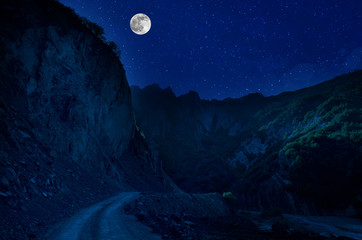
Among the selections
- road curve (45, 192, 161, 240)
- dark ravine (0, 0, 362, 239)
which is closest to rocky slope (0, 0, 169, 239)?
dark ravine (0, 0, 362, 239)

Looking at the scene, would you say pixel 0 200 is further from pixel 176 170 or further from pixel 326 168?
pixel 176 170

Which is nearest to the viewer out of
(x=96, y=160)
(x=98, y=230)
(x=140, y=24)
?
(x=98, y=230)

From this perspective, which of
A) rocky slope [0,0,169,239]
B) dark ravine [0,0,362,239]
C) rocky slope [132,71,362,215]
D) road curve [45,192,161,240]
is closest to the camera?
road curve [45,192,161,240]

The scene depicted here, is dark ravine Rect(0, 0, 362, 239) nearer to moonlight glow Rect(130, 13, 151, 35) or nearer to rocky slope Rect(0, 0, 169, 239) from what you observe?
rocky slope Rect(0, 0, 169, 239)

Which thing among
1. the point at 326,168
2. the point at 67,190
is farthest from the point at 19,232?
the point at 326,168

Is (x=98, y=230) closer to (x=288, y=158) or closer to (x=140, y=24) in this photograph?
(x=140, y=24)

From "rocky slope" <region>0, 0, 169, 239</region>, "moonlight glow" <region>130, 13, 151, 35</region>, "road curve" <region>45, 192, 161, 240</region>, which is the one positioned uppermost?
"moonlight glow" <region>130, 13, 151, 35</region>

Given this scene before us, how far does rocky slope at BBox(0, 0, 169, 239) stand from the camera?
11234 mm

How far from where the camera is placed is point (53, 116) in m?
22.7

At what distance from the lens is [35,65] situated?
2131 cm

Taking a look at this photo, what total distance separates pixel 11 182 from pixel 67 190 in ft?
21.0

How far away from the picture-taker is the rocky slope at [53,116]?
11234 mm

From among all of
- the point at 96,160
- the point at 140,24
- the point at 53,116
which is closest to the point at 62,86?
the point at 53,116

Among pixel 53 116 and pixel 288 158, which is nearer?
pixel 53 116
